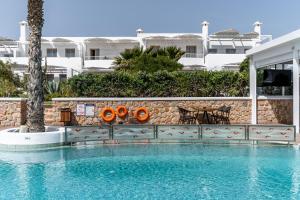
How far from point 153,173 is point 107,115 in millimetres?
9521

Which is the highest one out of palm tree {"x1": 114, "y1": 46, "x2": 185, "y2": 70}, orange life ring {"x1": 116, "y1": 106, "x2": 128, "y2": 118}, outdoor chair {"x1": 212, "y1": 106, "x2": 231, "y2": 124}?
palm tree {"x1": 114, "y1": 46, "x2": 185, "y2": 70}

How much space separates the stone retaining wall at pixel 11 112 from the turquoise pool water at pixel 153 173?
20.2 feet

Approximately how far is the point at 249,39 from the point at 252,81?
87.2 ft

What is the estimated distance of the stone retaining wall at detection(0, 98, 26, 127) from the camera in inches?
749

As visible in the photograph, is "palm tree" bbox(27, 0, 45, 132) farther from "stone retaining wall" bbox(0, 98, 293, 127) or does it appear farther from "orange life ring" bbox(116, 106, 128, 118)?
"orange life ring" bbox(116, 106, 128, 118)

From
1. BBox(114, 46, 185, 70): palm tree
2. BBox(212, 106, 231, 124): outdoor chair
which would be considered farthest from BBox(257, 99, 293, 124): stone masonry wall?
BBox(114, 46, 185, 70): palm tree

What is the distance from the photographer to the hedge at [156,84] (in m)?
20.2

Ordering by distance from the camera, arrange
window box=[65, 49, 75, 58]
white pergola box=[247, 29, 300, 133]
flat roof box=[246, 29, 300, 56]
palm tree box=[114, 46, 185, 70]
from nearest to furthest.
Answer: flat roof box=[246, 29, 300, 56] → white pergola box=[247, 29, 300, 133] → palm tree box=[114, 46, 185, 70] → window box=[65, 49, 75, 58]

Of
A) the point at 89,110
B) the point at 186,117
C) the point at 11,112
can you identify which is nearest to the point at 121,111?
the point at 89,110

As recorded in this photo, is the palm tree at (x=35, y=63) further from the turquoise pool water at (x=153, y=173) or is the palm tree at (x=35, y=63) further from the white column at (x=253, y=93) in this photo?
the white column at (x=253, y=93)

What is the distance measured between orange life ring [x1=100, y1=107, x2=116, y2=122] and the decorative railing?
4.61m

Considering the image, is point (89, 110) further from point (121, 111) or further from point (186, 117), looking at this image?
point (186, 117)

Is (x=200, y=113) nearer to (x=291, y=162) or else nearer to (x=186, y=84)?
(x=186, y=84)

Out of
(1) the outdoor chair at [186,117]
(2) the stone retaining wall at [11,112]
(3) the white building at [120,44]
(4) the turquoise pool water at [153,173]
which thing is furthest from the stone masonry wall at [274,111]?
(3) the white building at [120,44]
